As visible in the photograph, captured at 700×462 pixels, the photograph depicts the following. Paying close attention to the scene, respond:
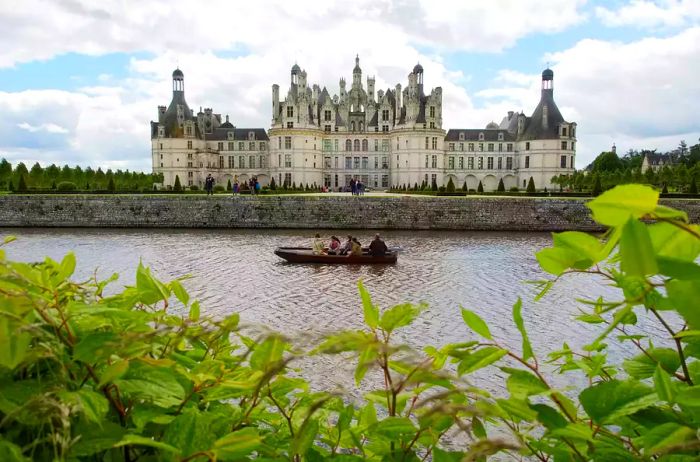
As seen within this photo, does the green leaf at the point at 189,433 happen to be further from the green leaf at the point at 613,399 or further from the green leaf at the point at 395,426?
the green leaf at the point at 613,399

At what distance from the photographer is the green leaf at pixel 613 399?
3.61 ft

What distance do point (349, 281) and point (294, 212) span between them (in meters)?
18.9

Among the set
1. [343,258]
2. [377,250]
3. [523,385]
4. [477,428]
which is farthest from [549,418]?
[377,250]

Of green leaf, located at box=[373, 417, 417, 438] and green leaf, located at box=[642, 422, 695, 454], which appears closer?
green leaf, located at box=[642, 422, 695, 454]

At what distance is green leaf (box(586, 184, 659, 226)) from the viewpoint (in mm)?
825

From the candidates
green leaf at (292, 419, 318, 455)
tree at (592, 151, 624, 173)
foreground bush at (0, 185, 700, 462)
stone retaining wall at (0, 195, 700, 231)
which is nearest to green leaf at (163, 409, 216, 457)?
foreground bush at (0, 185, 700, 462)

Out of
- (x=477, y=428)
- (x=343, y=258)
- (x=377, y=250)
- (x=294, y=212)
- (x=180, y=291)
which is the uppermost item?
(x=180, y=291)

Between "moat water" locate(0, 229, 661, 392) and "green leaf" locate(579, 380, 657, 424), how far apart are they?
15.2ft

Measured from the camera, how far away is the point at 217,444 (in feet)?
3.32

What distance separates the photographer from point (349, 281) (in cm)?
1703

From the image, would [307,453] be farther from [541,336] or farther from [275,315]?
[275,315]

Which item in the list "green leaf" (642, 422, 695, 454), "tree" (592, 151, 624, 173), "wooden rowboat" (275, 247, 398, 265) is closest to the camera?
"green leaf" (642, 422, 695, 454)

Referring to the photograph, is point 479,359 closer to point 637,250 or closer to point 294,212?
point 637,250

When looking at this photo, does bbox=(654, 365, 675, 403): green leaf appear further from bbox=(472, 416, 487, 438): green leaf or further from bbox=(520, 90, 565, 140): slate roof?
bbox=(520, 90, 565, 140): slate roof
